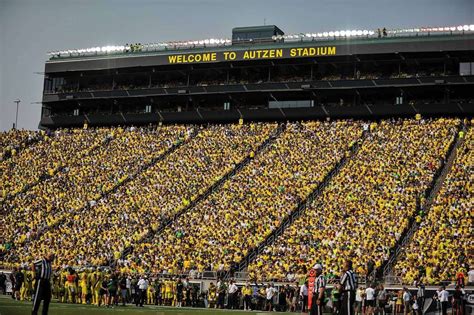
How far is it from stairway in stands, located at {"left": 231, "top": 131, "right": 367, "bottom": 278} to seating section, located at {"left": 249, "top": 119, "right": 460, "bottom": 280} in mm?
508

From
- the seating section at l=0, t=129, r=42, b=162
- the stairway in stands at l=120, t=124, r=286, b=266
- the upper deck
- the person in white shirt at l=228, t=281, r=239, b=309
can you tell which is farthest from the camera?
the seating section at l=0, t=129, r=42, b=162

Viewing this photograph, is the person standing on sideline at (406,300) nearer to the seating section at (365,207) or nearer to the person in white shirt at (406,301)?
the person in white shirt at (406,301)

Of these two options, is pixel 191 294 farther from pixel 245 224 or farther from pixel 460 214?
pixel 460 214

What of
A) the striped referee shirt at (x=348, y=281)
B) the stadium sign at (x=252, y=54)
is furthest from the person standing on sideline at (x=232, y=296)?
the stadium sign at (x=252, y=54)

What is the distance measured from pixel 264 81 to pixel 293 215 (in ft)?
58.2

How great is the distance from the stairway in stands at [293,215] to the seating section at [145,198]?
22.8 ft

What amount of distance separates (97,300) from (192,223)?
1171 cm

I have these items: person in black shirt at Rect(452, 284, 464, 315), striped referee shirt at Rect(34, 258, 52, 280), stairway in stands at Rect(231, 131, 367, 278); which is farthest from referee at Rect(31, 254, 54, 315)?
stairway in stands at Rect(231, 131, 367, 278)

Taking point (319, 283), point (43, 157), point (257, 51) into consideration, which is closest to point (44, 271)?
point (319, 283)

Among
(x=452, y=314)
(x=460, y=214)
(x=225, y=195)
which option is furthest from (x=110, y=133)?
(x=452, y=314)

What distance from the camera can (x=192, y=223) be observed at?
46031 millimetres

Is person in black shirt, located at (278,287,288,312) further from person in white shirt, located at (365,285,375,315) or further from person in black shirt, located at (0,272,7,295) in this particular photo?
person in black shirt, located at (0,272,7,295)

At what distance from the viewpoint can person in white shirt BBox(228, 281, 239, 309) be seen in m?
37.1

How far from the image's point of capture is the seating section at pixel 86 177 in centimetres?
5159
